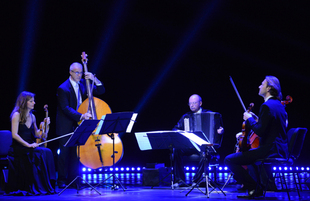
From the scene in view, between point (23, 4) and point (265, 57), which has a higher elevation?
point (23, 4)

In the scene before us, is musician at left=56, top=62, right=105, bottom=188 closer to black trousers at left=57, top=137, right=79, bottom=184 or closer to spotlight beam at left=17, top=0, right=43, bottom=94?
black trousers at left=57, top=137, right=79, bottom=184

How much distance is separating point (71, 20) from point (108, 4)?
910 mm

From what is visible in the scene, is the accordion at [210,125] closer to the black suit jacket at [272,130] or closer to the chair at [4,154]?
the black suit jacket at [272,130]

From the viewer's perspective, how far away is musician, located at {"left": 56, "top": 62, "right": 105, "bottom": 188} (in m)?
5.08

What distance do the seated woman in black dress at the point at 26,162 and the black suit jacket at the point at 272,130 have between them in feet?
8.81

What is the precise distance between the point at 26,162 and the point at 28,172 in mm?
134

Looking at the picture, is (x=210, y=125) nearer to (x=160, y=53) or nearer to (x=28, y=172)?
(x=160, y=53)

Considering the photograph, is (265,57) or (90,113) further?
(265,57)

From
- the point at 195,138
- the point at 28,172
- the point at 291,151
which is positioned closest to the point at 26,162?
the point at 28,172

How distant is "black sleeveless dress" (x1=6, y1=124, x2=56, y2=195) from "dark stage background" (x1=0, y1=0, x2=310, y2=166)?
6.61 ft

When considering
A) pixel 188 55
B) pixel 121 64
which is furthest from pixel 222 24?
pixel 121 64

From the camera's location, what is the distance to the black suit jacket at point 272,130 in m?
3.54

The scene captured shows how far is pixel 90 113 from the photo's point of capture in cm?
488

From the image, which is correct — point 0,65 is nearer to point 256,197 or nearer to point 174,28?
point 174,28
